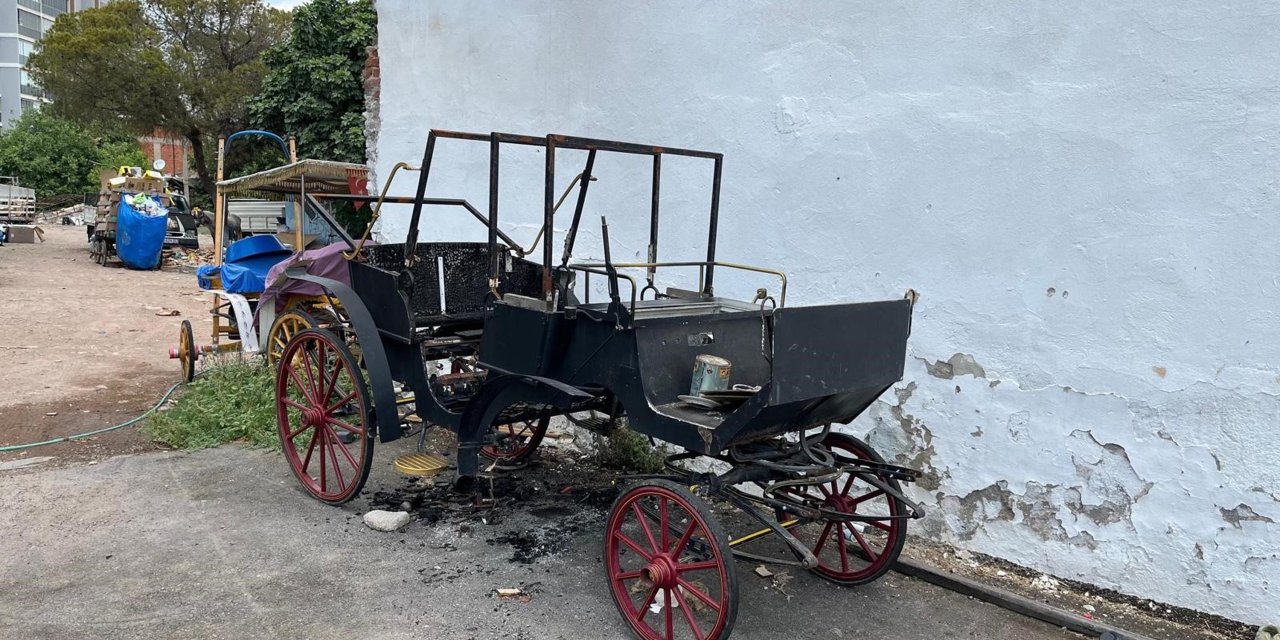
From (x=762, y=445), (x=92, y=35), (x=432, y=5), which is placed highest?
(x=92, y=35)

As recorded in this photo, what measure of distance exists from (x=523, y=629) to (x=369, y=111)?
575 cm

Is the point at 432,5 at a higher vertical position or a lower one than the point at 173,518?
higher

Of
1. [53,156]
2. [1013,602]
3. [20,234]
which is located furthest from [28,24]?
[1013,602]

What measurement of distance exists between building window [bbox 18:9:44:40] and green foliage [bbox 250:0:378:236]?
56935 millimetres

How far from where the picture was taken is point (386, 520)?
14.8 feet

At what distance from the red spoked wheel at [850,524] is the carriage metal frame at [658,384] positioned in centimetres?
1

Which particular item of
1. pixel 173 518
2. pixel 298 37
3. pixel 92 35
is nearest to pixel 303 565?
pixel 173 518

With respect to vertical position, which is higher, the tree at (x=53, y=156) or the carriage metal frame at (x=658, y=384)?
the tree at (x=53, y=156)

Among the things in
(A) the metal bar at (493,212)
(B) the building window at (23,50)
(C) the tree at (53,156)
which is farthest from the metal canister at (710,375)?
(B) the building window at (23,50)

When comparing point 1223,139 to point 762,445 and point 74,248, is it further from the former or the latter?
point 74,248

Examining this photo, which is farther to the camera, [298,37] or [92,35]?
[92,35]

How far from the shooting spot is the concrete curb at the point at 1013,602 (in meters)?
3.62

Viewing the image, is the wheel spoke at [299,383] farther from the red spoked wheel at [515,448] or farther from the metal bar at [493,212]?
the metal bar at [493,212]

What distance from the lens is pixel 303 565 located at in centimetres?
407
